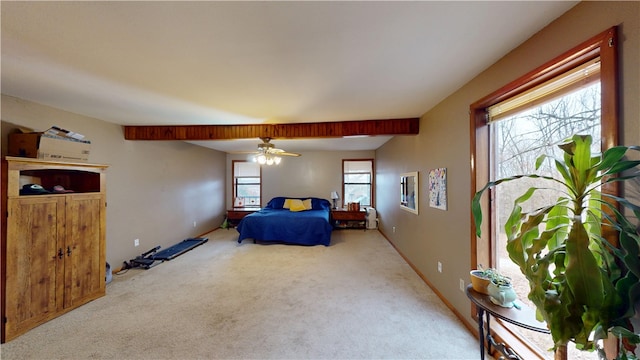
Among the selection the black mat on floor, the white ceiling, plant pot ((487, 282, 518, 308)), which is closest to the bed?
the black mat on floor

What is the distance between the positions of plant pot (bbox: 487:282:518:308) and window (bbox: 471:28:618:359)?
456 millimetres

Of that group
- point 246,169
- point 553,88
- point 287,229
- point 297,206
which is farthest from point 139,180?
point 553,88

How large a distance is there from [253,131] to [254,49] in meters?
2.16

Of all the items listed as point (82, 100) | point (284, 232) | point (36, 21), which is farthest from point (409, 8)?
point (284, 232)

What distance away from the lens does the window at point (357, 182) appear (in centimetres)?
679

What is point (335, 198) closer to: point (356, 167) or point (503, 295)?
point (356, 167)

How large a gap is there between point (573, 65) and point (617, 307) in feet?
3.95

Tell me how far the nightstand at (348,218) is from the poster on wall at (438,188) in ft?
11.9

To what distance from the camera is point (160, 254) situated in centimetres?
410

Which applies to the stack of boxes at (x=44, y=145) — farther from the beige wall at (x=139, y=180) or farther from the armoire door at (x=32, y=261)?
the armoire door at (x=32, y=261)

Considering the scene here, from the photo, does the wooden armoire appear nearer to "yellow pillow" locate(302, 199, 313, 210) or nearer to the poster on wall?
the poster on wall

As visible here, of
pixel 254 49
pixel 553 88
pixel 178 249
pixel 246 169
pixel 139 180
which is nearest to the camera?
pixel 553 88

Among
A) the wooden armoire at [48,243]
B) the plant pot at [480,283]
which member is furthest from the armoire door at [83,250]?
the plant pot at [480,283]

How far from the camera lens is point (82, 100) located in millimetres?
2477
